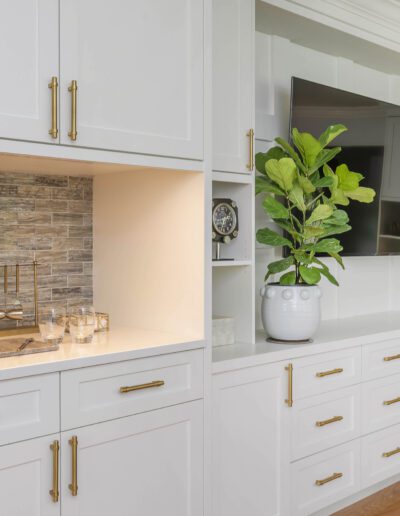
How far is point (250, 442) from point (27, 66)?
152cm

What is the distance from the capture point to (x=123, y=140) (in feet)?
6.56

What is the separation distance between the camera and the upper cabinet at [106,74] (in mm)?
1765

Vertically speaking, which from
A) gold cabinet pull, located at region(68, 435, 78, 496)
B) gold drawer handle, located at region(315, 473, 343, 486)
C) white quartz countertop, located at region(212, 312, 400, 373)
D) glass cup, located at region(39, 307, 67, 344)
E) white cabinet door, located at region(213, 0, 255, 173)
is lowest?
gold drawer handle, located at region(315, 473, 343, 486)

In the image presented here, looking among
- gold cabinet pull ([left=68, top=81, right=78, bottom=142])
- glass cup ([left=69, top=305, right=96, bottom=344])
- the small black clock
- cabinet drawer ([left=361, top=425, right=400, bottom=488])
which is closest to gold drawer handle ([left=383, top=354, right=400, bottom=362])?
cabinet drawer ([left=361, top=425, right=400, bottom=488])

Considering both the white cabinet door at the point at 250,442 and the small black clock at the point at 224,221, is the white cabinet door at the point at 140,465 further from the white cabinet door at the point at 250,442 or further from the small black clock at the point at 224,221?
the small black clock at the point at 224,221

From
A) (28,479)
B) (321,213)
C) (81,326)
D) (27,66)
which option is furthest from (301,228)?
(28,479)

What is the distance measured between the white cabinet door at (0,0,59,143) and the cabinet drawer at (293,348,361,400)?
4.67ft

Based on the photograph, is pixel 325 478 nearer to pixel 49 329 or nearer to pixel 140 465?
pixel 140 465

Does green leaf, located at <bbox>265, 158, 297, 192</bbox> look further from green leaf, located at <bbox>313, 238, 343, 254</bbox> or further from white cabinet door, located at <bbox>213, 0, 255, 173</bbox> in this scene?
green leaf, located at <bbox>313, 238, 343, 254</bbox>

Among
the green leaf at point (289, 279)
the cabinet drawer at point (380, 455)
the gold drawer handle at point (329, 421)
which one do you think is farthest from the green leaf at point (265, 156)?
the cabinet drawer at point (380, 455)

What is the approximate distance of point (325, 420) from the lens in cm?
284

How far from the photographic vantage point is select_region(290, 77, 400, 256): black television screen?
3.34 m

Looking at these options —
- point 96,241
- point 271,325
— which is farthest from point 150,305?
point 271,325

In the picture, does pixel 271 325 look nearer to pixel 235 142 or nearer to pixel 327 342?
pixel 327 342
